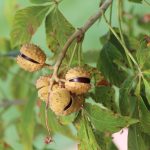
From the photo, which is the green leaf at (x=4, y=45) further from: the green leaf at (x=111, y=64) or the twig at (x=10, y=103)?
the green leaf at (x=111, y=64)

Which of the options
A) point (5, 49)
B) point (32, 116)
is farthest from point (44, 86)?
point (5, 49)

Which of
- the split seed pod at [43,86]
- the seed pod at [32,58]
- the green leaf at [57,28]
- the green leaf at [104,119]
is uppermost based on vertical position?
the green leaf at [57,28]

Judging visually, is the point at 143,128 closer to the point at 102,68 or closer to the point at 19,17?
the point at 102,68

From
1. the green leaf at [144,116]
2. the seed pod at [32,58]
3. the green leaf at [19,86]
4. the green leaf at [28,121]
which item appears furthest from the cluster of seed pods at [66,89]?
the green leaf at [19,86]

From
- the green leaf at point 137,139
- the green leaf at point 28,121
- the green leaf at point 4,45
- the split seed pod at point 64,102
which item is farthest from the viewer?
the green leaf at point 4,45

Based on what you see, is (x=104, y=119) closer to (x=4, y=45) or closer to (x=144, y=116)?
(x=144, y=116)

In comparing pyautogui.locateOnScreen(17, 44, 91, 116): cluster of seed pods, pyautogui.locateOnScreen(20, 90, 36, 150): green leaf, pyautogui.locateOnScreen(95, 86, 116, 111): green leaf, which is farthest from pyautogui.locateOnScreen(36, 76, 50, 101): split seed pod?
pyautogui.locateOnScreen(20, 90, 36, 150): green leaf

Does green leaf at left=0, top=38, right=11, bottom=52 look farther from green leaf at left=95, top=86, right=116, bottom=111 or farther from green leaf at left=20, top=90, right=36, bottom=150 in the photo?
green leaf at left=95, top=86, right=116, bottom=111

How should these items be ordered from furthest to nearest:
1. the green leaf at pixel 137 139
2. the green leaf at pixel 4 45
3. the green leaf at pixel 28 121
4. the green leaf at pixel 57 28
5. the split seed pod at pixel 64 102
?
the green leaf at pixel 4 45 → the green leaf at pixel 28 121 → the green leaf at pixel 57 28 → the green leaf at pixel 137 139 → the split seed pod at pixel 64 102
